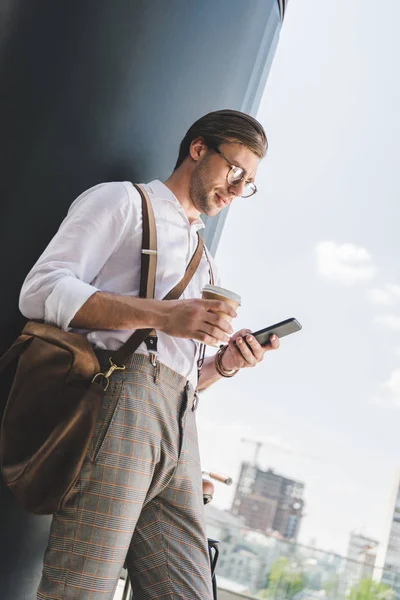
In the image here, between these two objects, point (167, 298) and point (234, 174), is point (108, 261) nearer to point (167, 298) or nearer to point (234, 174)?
point (167, 298)

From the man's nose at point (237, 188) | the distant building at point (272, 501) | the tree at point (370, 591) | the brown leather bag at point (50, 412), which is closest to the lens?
the brown leather bag at point (50, 412)

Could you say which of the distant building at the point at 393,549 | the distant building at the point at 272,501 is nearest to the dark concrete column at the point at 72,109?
the distant building at the point at 393,549

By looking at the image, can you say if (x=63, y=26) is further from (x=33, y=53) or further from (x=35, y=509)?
(x=35, y=509)

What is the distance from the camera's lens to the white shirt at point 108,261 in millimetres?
1353

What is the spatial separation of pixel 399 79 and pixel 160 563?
26260mm

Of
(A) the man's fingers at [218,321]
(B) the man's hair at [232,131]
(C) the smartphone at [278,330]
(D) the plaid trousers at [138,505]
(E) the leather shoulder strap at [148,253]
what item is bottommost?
(D) the plaid trousers at [138,505]

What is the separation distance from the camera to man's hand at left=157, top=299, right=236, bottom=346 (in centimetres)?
132

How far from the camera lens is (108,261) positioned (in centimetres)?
155

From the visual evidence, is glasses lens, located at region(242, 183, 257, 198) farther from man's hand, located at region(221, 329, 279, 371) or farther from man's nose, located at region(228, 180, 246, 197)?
man's hand, located at region(221, 329, 279, 371)

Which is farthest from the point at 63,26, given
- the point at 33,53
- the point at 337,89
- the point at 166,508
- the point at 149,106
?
the point at 337,89

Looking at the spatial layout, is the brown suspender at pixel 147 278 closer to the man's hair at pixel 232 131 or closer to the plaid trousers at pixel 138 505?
the plaid trousers at pixel 138 505

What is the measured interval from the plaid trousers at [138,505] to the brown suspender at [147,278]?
3cm

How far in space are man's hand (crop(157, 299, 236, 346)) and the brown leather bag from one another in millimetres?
116

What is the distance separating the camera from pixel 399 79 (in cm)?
2506
